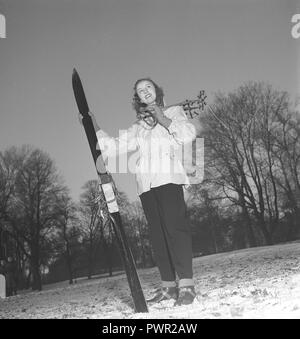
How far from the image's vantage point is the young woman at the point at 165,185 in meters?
2.03

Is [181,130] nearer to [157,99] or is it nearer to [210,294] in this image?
[157,99]

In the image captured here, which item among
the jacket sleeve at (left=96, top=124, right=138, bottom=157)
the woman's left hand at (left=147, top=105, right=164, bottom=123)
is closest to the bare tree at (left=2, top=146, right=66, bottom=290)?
the jacket sleeve at (left=96, top=124, right=138, bottom=157)

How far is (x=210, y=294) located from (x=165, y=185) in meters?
Answer: 0.69

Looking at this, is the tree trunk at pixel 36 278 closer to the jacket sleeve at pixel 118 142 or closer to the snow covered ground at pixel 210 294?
the snow covered ground at pixel 210 294

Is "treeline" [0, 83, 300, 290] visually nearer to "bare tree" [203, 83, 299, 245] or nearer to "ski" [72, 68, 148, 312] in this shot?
"bare tree" [203, 83, 299, 245]

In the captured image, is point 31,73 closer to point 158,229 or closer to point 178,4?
point 178,4

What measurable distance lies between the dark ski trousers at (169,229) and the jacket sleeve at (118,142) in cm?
34

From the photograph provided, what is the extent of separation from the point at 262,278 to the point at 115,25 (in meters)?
2.30

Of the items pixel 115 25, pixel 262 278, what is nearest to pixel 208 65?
pixel 115 25

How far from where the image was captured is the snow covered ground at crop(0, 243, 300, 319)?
174 centimetres

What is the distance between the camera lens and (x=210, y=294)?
6.93 feet

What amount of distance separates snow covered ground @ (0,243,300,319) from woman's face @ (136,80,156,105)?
111cm

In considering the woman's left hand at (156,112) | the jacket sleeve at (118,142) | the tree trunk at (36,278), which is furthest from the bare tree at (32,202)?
the woman's left hand at (156,112)

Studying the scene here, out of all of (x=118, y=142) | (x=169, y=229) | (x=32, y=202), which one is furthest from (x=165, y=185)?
(x=32, y=202)
